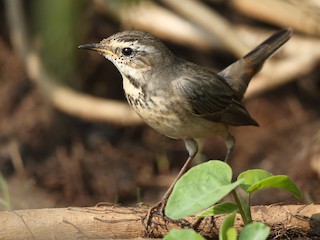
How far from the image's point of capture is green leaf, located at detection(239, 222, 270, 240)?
3303mm

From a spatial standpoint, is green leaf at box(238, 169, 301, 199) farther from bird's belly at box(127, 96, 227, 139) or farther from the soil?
the soil

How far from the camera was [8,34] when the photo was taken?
27.1 feet

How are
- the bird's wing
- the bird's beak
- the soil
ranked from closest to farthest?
the bird's beak
the bird's wing
the soil

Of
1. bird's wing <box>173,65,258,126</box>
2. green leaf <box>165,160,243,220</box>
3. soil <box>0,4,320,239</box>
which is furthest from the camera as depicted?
soil <box>0,4,320,239</box>

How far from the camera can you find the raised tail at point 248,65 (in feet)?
17.6

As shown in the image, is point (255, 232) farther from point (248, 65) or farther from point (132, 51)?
point (248, 65)

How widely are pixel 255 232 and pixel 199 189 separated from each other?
11.5 inches

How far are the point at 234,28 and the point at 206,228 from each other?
12.3 feet

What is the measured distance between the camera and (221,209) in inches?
144

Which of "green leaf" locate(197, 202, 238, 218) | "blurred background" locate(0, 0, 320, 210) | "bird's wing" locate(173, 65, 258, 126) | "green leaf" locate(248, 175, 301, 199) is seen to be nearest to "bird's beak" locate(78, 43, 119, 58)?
"bird's wing" locate(173, 65, 258, 126)

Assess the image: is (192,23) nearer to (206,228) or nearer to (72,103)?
(72,103)

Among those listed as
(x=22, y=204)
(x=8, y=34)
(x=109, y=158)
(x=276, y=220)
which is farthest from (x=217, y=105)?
(x=8, y=34)

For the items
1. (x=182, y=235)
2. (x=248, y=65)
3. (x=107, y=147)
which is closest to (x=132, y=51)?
(x=248, y=65)

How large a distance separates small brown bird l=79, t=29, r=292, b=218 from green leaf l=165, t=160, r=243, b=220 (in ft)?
2.61
